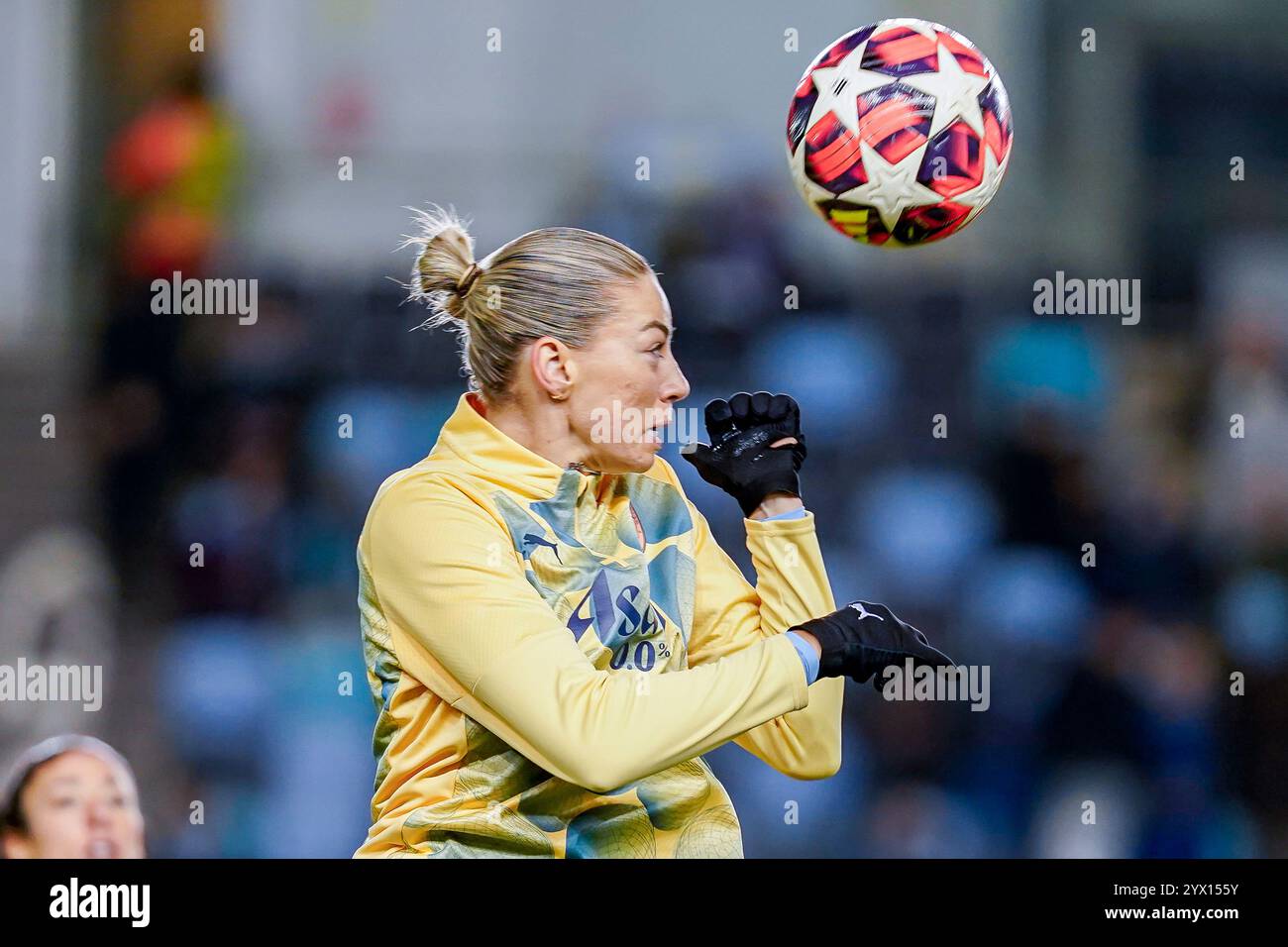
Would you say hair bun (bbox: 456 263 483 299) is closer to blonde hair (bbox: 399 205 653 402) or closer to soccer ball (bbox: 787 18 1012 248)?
blonde hair (bbox: 399 205 653 402)

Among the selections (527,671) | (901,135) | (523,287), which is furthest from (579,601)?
(901,135)

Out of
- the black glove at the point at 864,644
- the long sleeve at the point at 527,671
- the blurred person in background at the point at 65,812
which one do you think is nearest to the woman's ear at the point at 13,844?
the blurred person in background at the point at 65,812

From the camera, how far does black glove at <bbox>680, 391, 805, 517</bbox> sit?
8.82ft

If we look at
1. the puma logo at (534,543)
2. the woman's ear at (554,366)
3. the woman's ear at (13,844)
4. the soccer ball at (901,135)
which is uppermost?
the soccer ball at (901,135)

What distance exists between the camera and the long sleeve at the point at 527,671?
7.57ft

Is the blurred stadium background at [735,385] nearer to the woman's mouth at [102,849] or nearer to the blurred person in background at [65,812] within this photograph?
the blurred person in background at [65,812]

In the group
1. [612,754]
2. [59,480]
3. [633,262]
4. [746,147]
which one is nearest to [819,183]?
[633,262]

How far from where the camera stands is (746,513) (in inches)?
107

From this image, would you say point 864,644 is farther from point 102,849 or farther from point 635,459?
point 102,849

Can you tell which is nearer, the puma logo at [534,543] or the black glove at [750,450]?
the puma logo at [534,543]

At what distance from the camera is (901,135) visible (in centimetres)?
295

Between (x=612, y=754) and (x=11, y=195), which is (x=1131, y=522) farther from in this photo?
(x=11, y=195)

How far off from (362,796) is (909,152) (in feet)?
9.33

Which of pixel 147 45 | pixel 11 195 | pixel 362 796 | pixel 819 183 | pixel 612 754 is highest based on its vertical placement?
pixel 147 45
